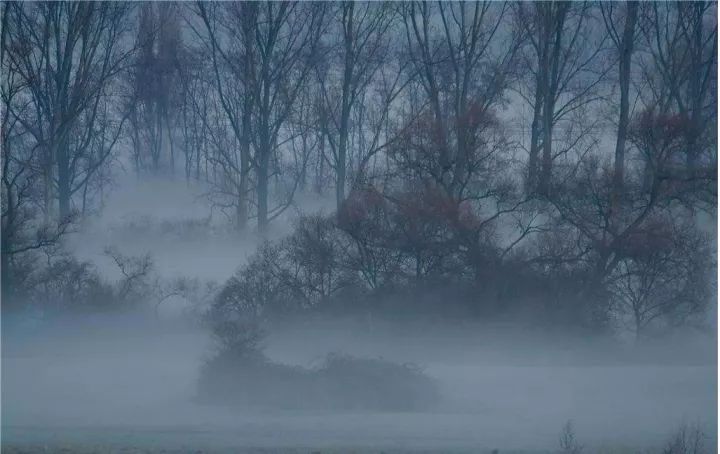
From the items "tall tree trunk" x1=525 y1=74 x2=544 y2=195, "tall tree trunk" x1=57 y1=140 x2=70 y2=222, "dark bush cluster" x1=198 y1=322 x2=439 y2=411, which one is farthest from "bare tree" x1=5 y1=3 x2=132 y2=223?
"tall tree trunk" x1=525 y1=74 x2=544 y2=195

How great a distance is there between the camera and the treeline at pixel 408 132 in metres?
11.7

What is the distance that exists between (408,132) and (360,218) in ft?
4.84

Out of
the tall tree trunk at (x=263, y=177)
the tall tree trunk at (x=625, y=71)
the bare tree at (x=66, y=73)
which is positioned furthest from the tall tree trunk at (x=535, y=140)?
the bare tree at (x=66, y=73)

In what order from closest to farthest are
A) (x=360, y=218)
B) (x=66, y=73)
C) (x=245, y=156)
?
(x=360, y=218), (x=66, y=73), (x=245, y=156)

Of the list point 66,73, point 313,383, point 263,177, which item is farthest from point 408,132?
point 66,73

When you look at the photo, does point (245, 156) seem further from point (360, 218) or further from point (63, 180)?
point (63, 180)

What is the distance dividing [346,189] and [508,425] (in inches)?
180

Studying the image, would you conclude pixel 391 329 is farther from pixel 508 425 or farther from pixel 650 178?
pixel 650 178

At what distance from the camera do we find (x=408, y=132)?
12203mm

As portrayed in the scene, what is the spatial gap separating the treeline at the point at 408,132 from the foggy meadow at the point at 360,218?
4 centimetres

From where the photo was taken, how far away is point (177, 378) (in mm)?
10305

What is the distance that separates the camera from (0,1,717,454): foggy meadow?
9953mm

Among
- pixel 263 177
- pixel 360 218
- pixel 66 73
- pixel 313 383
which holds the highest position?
pixel 66 73

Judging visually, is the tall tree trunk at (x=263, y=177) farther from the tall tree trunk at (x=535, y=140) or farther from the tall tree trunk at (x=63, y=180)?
the tall tree trunk at (x=535, y=140)
